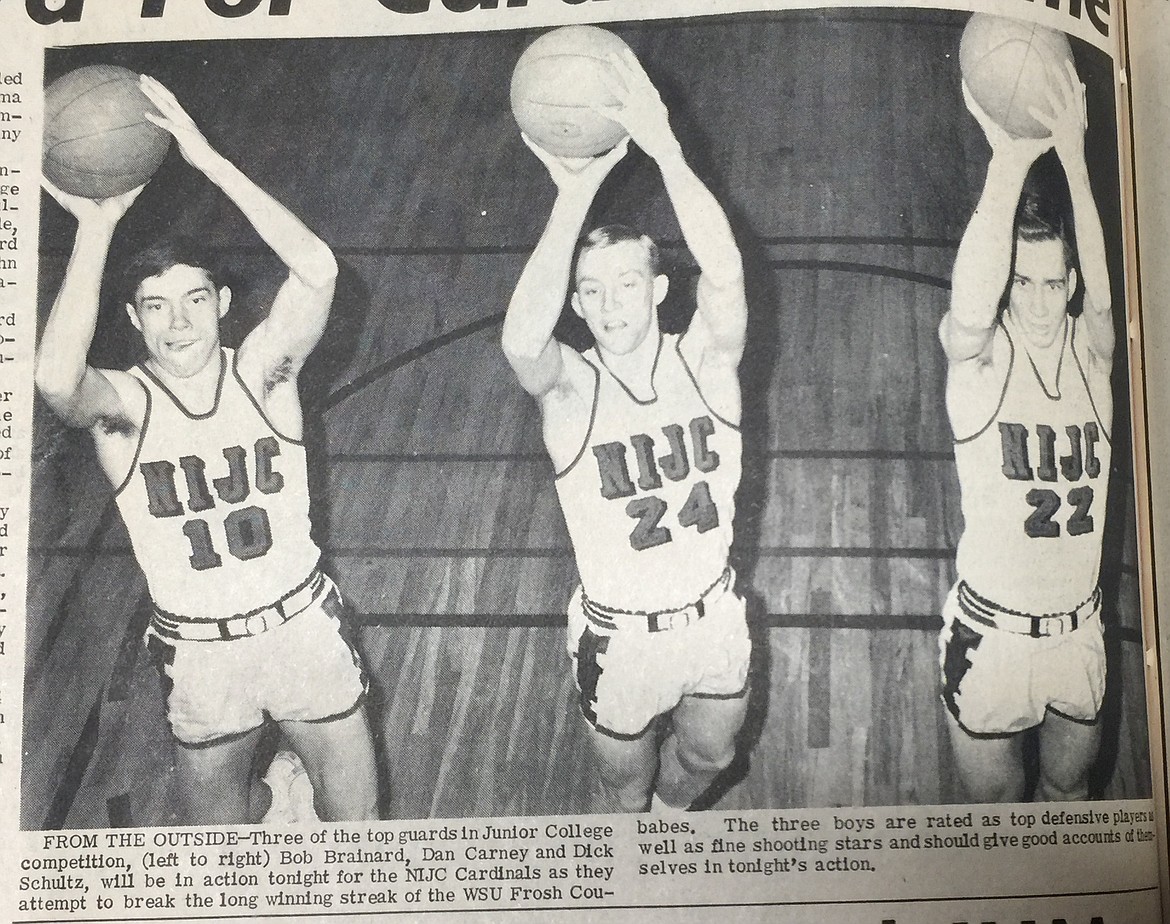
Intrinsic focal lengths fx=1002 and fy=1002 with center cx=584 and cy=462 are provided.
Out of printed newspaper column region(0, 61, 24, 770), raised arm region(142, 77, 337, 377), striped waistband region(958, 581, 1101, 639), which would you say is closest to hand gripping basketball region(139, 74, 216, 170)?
raised arm region(142, 77, 337, 377)

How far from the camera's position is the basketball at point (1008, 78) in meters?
0.77

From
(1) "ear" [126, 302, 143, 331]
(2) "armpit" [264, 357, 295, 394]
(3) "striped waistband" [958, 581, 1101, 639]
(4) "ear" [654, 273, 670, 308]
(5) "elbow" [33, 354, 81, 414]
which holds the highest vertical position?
(1) "ear" [126, 302, 143, 331]

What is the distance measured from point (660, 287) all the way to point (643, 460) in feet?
0.44

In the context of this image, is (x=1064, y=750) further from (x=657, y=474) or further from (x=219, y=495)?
(x=219, y=495)

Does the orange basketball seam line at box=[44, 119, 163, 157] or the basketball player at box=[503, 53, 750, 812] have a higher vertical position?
the orange basketball seam line at box=[44, 119, 163, 157]

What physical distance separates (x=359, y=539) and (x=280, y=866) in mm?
241

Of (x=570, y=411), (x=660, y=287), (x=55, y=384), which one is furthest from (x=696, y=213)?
(x=55, y=384)

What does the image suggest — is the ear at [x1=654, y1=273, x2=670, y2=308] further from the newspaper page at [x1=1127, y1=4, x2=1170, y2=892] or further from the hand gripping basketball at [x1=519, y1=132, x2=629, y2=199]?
the newspaper page at [x1=1127, y1=4, x2=1170, y2=892]

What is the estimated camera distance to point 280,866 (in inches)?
28.5

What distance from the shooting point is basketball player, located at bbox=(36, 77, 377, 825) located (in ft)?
2.45

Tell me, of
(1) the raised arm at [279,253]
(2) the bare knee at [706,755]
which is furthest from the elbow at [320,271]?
(2) the bare knee at [706,755]

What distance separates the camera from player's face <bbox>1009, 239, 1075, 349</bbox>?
0.77 meters

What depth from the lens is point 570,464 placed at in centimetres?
77

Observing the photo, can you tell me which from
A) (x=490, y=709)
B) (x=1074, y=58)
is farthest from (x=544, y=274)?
(x=1074, y=58)
